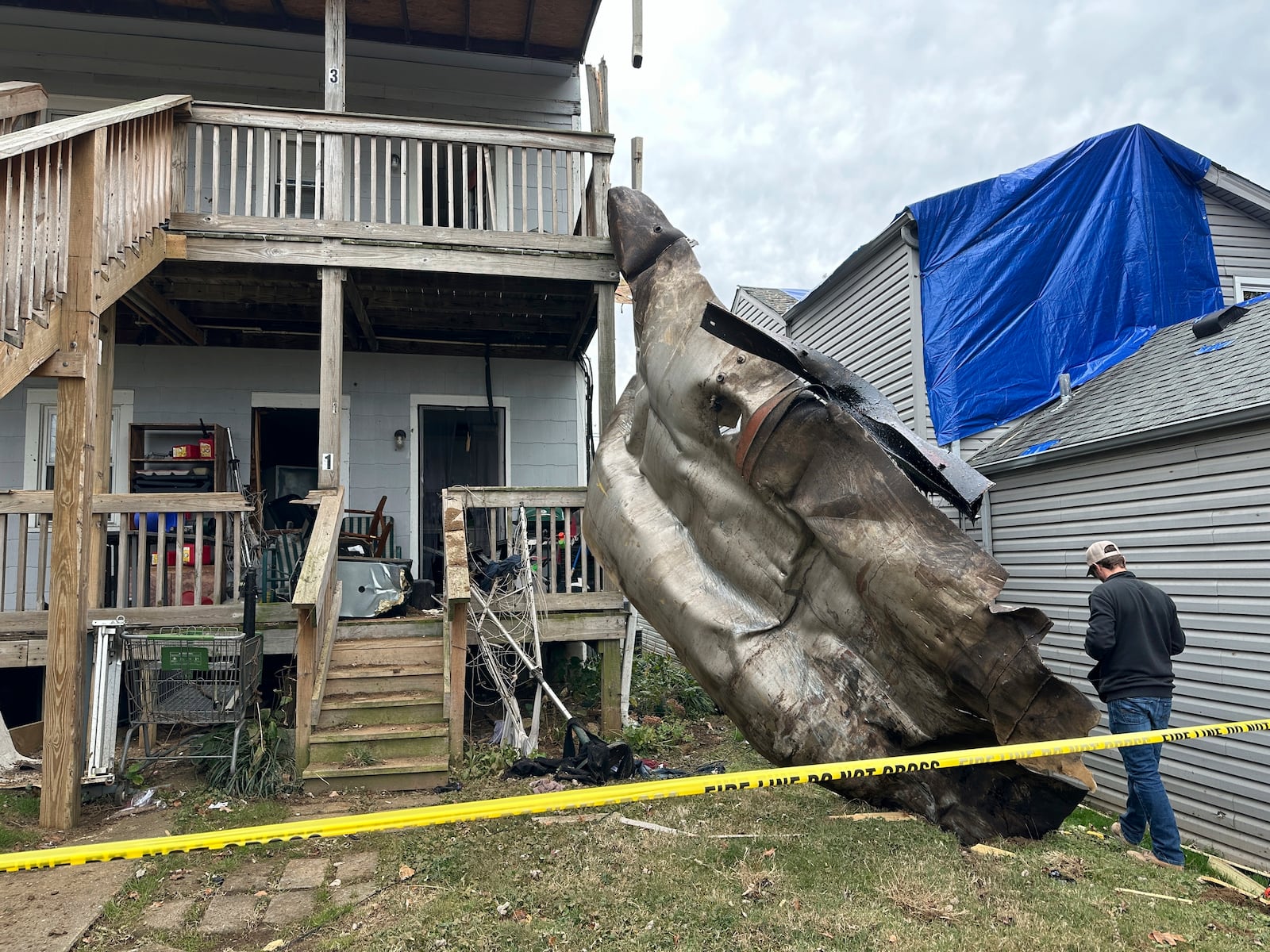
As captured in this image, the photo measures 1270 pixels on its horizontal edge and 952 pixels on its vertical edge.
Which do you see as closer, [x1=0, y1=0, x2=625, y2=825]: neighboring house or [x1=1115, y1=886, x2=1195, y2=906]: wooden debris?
[x1=1115, y1=886, x2=1195, y2=906]: wooden debris

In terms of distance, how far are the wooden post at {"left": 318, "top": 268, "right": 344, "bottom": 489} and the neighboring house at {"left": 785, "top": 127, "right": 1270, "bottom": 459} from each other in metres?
5.70

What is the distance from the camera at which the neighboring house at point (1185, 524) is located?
5348mm

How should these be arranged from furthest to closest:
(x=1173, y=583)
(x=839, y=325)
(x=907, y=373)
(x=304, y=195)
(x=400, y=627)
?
(x=839, y=325), (x=304, y=195), (x=907, y=373), (x=400, y=627), (x=1173, y=583)

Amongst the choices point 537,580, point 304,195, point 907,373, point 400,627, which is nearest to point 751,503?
point 537,580

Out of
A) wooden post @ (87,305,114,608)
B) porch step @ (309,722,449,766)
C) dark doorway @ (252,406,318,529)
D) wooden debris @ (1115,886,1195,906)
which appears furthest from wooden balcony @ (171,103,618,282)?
wooden debris @ (1115,886,1195,906)

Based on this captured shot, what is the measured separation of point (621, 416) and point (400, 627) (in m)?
2.75

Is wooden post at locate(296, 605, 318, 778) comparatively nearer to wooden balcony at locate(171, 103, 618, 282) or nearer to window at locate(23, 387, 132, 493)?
wooden balcony at locate(171, 103, 618, 282)

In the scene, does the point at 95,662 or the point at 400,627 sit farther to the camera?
the point at 400,627

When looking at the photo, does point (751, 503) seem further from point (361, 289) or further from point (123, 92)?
point (123, 92)

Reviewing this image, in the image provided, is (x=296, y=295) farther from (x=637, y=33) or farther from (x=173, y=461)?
(x=637, y=33)

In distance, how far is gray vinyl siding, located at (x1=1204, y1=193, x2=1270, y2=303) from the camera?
821cm

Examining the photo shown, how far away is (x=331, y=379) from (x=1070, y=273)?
7.11 m

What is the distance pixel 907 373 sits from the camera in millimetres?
8859

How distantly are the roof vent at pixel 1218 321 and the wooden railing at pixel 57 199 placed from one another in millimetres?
8518
